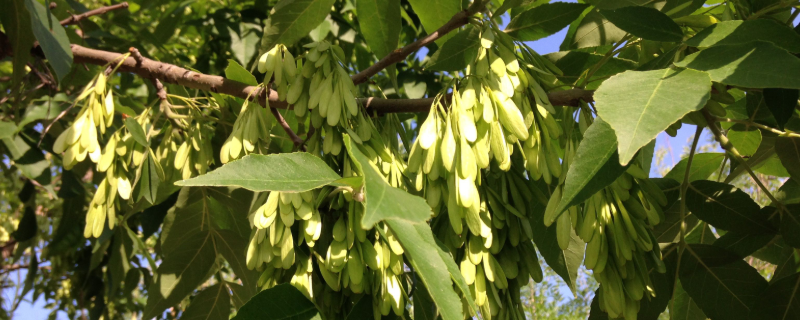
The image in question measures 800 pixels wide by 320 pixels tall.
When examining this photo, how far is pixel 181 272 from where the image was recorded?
46.0 inches

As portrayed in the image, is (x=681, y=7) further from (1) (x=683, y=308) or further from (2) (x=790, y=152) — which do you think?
(1) (x=683, y=308)

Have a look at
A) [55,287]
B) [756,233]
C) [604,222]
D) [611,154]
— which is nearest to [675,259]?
[756,233]

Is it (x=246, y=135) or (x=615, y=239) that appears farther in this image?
(x=246, y=135)

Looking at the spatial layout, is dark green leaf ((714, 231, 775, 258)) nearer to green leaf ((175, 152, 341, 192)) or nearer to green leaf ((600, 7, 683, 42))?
green leaf ((600, 7, 683, 42))

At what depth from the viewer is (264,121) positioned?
3.13 ft

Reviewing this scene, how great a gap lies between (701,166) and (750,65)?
0.66 m

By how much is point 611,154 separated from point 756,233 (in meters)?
0.49

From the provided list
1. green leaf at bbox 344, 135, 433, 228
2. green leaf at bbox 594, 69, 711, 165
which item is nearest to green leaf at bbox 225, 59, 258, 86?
green leaf at bbox 344, 135, 433, 228

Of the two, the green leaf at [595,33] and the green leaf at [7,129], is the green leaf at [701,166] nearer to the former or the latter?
the green leaf at [595,33]

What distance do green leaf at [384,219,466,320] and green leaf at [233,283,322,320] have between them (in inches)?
7.2

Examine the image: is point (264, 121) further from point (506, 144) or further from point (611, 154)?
point (611, 154)

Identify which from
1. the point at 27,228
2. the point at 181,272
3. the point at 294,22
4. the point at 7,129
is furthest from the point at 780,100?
the point at 27,228

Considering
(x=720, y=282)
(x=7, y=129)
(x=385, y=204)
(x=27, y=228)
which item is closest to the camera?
(x=385, y=204)

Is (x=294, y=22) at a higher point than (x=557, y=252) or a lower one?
higher
